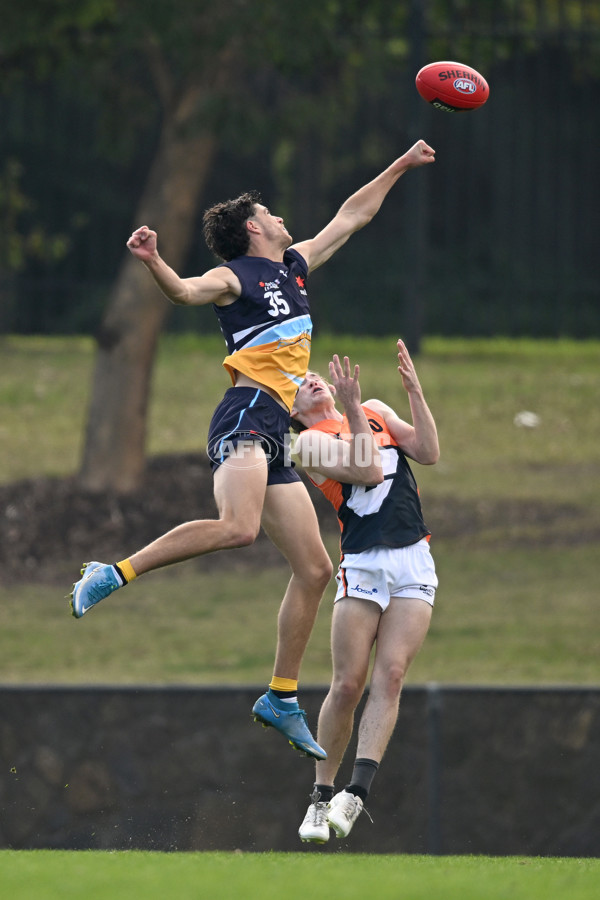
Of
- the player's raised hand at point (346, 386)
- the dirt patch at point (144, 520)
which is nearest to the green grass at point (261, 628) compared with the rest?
the dirt patch at point (144, 520)

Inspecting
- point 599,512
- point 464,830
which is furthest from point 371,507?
point 599,512

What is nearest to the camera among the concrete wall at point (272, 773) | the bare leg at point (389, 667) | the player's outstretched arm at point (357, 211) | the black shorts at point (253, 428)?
the black shorts at point (253, 428)

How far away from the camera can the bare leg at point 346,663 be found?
7281mm

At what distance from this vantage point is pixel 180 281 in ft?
21.5

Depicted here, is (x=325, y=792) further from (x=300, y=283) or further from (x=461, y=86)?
(x=461, y=86)

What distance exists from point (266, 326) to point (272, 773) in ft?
21.4

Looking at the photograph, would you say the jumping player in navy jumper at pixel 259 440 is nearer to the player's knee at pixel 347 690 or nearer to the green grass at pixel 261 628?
the player's knee at pixel 347 690

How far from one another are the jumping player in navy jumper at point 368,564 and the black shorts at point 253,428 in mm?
140

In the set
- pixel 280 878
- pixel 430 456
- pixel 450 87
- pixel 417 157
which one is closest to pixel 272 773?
pixel 280 878

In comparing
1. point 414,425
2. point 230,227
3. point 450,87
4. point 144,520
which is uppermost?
point 450,87

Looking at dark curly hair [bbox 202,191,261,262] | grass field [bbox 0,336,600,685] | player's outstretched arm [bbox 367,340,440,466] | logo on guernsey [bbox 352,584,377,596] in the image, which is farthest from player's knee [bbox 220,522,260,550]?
grass field [bbox 0,336,600,685]

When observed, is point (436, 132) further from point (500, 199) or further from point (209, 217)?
point (209, 217)

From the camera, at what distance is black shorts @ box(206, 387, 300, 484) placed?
22.9ft

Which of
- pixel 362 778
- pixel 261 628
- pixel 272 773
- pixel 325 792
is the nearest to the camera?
pixel 362 778
